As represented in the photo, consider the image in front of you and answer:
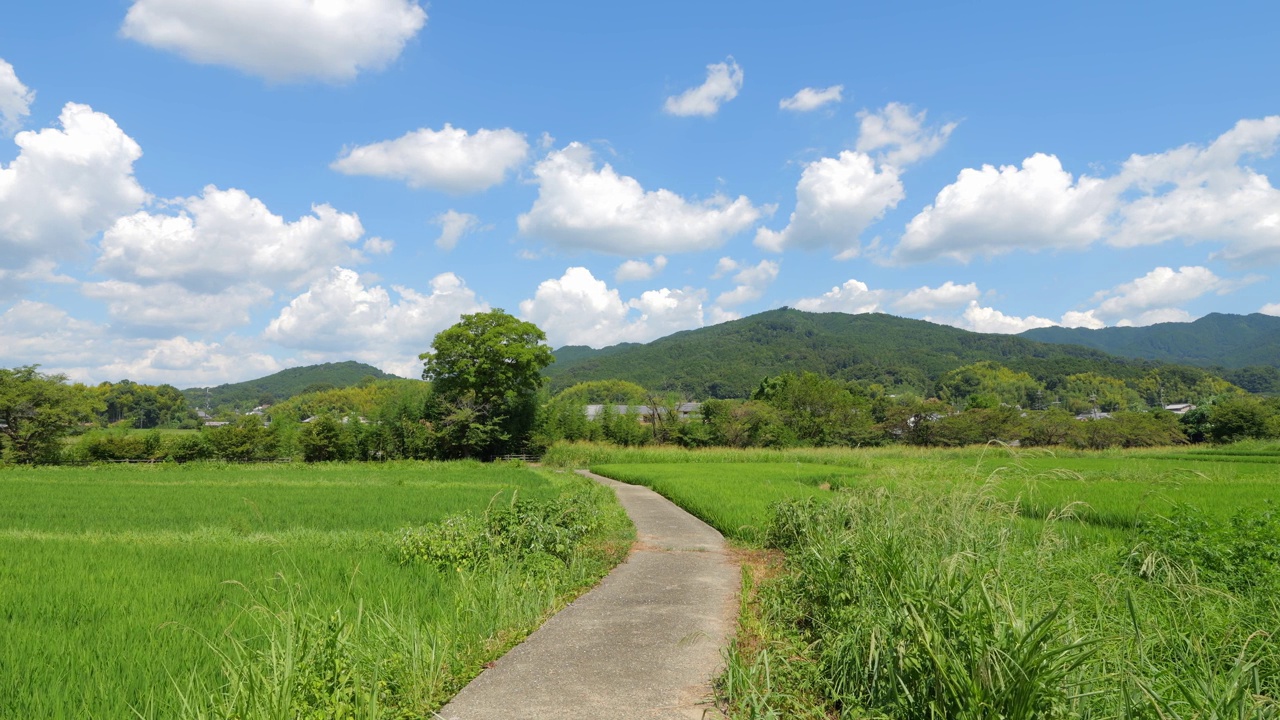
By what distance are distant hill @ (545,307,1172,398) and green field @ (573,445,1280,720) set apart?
129 m

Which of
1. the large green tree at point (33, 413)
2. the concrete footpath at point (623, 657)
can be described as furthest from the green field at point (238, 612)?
the large green tree at point (33, 413)

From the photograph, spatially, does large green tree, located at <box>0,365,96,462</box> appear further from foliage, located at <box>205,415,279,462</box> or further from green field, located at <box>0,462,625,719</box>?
green field, located at <box>0,462,625,719</box>

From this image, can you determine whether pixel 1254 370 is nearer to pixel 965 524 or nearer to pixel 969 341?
pixel 969 341

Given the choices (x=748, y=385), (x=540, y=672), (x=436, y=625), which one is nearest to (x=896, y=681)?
(x=540, y=672)

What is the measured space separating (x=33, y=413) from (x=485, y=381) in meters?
25.5

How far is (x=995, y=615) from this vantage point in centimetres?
335

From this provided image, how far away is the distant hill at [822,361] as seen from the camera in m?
141

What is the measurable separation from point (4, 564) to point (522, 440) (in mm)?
36345

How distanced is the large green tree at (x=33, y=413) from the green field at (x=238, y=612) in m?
29.1

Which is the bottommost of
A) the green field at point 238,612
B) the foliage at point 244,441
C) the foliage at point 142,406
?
the green field at point 238,612

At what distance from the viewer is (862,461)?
31.2 metres

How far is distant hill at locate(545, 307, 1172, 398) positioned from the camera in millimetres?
140875

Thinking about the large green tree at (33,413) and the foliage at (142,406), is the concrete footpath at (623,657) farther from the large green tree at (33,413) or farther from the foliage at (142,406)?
the foliage at (142,406)

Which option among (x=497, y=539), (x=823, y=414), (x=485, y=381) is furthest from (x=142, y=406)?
(x=497, y=539)
